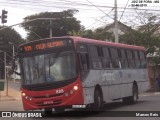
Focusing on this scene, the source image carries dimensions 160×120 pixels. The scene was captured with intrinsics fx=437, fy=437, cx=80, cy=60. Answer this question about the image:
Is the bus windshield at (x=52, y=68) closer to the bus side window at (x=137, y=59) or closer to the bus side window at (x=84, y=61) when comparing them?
the bus side window at (x=84, y=61)

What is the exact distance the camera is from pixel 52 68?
53.8 feet

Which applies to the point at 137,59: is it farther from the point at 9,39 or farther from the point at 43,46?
the point at 9,39

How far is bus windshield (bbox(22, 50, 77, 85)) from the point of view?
Result: 53.3 feet

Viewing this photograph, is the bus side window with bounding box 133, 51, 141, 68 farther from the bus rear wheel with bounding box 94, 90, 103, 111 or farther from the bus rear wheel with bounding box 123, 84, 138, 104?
the bus rear wheel with bounding box 94, 90, 103, 111

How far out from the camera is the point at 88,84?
55.5 ft

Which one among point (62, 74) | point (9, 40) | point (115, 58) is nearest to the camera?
point (62, 74)

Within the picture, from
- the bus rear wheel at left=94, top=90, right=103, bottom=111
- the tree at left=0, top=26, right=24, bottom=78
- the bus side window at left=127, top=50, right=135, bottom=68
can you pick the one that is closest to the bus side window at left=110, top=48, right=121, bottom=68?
the bus side window at left=127, top=50, right=135, bottom=68

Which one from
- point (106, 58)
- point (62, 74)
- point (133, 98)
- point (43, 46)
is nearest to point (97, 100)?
point (62, 74)

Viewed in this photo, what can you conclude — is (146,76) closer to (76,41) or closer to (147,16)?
(76,41)

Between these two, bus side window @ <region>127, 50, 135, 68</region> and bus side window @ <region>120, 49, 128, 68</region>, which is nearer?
bus side window @ <region>120, 49, 128, 68</region>

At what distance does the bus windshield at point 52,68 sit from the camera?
53.3ft

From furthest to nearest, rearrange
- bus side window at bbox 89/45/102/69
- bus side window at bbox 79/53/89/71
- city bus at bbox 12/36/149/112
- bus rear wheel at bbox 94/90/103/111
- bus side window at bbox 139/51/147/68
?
bus side window at bbox 139/51/147/68 < bus side window at bbox 89/45/102/69 < bus rear wheel at bbox 94/90/103/111 < bus side window at bbox 79/53/89/71 < city bus at bbox 12/36/149/112

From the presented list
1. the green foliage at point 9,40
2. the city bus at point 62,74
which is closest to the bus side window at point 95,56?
the city bus at point 62,74

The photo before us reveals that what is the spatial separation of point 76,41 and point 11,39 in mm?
87343
